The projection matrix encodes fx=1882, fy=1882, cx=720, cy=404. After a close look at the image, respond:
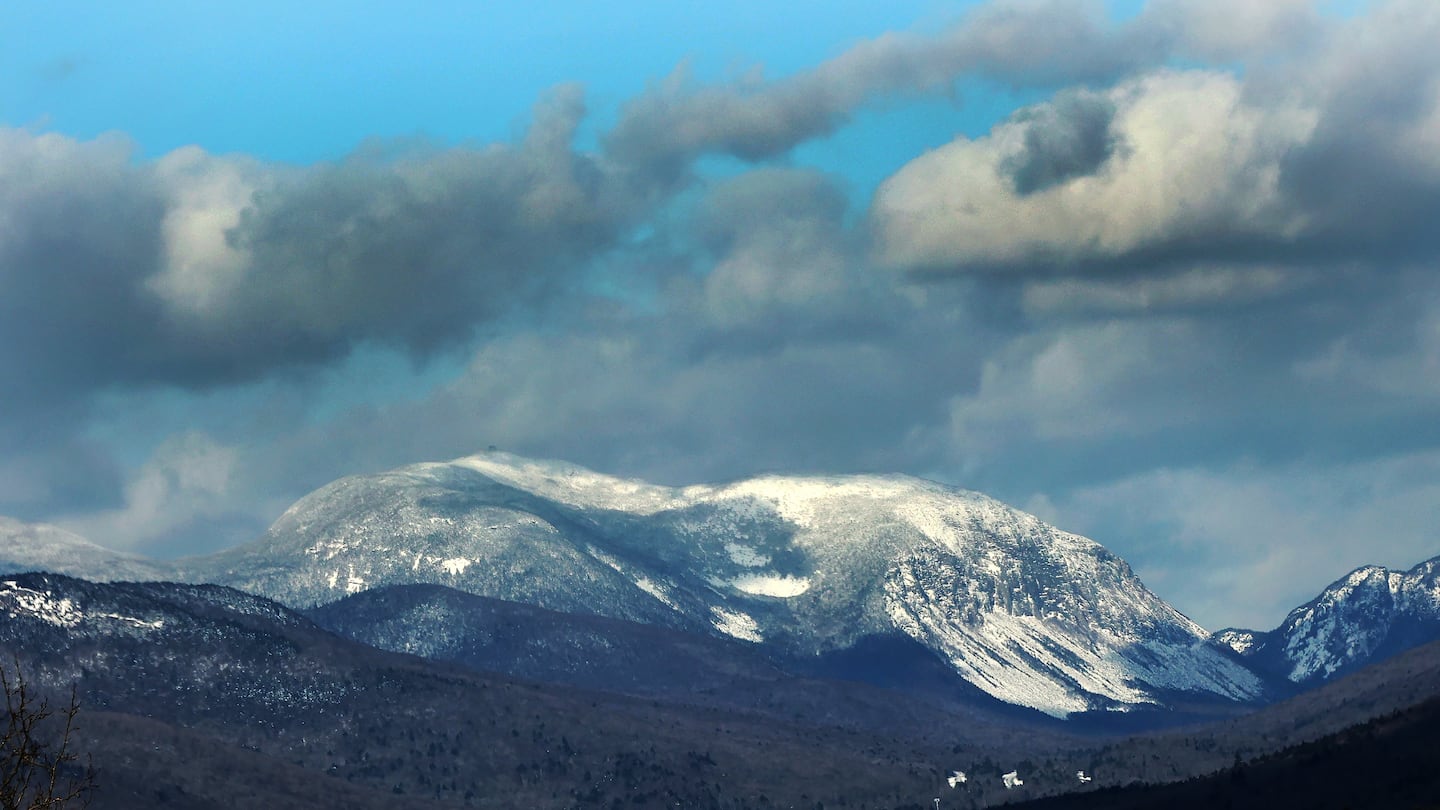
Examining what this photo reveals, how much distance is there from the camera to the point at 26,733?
195 ft

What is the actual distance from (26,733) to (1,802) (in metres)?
3.09

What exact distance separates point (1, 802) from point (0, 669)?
51.3 ft

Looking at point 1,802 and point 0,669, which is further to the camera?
point 0,669

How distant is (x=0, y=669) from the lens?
7519 cm

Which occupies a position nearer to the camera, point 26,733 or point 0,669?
point 26,733

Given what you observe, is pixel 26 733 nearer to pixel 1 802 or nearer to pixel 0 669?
pixel 1 802

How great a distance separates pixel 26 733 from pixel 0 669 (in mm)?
17206

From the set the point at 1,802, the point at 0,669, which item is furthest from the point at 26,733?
the point at 0,669

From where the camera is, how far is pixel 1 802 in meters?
60.8
